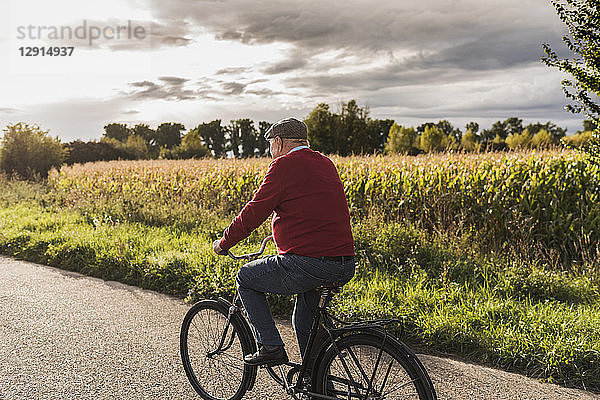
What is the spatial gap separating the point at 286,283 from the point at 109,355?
100 inches

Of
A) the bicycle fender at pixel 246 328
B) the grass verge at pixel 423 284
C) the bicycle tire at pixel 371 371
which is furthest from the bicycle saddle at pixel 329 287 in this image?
the grass verge at pixel 423 284

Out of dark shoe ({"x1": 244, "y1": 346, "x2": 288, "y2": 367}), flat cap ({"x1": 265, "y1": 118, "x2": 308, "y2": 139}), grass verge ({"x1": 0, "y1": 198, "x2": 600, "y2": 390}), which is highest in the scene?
flat cap ({"x1": 265, "y1": 118, "x2": 308, "y2": 139})

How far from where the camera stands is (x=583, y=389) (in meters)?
4.24

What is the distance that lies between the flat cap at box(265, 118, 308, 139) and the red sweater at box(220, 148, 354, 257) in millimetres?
138

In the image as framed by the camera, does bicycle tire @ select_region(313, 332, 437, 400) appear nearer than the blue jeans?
Yes

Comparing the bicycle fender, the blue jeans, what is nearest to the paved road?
the bicycle fender

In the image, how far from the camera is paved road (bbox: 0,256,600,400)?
4.19 m

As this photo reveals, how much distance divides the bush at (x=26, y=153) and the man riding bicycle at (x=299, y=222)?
23.9 m

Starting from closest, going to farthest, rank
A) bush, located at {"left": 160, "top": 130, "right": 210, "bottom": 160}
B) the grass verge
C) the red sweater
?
the red sweater
the grass verge
bush, located at {"left": 160, "top": 130, "right": 210, "bottom": 160}

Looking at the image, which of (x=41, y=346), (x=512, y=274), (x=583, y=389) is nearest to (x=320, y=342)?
(x=583, y=389)

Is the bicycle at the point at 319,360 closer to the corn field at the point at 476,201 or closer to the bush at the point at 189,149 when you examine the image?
the corn field at the point at 476,201

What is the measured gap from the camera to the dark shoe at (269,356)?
140 inches

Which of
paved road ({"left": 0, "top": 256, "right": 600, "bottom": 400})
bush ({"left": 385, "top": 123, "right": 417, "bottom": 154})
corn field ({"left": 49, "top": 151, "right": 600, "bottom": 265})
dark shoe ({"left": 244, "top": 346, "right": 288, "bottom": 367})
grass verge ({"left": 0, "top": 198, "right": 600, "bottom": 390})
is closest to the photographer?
dark shoe ({"left": 244, "top": 346, "right": 288, "bottom": 367})

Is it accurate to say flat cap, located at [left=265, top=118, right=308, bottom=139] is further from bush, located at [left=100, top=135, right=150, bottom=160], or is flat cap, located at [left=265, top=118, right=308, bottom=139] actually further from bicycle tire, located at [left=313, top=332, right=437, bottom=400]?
bush, located at [left=100, top=135, right=150, bottom=160]
